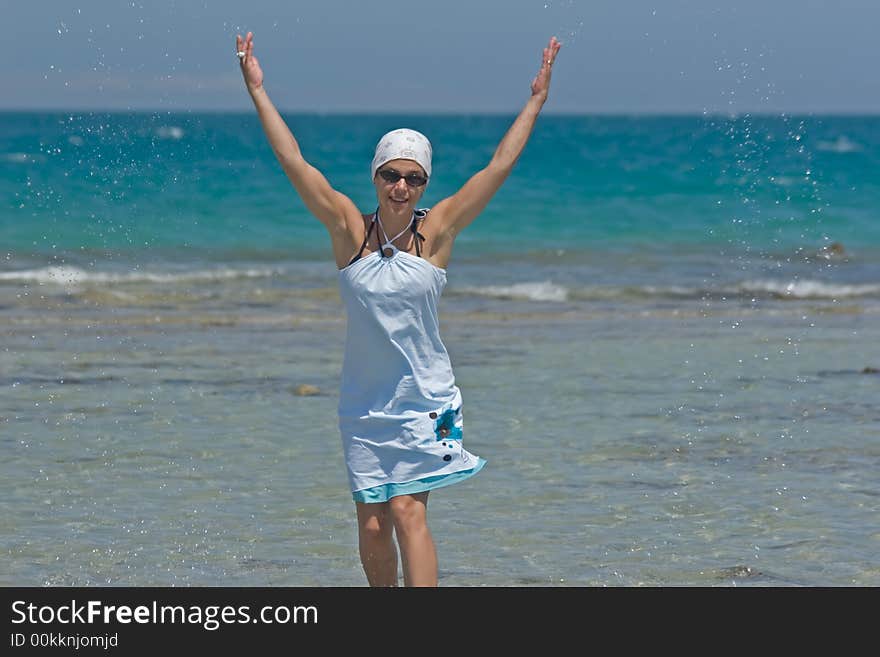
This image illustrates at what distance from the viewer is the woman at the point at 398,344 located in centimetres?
523

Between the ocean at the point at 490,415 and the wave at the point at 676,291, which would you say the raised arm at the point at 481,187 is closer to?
the ocean at the point at 490,415

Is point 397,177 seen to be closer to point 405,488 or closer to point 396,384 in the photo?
point 396,384

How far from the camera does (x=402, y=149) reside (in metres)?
5.30

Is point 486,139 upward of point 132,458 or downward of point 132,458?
upward

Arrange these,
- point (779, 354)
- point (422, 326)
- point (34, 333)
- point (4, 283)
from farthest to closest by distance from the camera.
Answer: point (4, 283) < point (34, 333) < point (779, 354) < point (422, 326)

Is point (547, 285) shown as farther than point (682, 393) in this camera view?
Yes

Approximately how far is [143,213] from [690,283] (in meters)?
15.1

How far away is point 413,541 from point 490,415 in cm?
499

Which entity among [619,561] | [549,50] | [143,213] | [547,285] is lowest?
[619,561]

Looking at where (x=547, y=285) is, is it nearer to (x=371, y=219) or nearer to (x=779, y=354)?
(x=779, y=354)

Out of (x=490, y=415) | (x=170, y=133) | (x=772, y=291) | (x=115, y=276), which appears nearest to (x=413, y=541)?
(x=490, y=415)

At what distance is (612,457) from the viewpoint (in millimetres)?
8891

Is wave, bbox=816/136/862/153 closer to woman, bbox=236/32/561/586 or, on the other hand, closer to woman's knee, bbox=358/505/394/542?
woman, bbox=236/32/561/586

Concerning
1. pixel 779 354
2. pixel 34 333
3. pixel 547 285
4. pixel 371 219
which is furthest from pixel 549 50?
pixel 547 285
